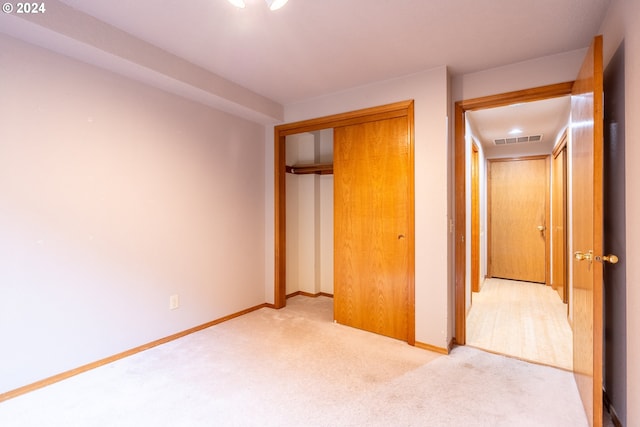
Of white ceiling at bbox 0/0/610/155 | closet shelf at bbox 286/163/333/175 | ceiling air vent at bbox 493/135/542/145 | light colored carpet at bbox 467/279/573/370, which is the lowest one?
light colored carpet at bbox 467/279/573/370

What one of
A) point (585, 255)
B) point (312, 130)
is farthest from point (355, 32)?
point (585, 255)

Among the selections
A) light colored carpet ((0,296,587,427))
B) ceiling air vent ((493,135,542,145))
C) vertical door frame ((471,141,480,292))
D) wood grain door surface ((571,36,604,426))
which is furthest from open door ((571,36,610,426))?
ceiling air vent ((493,135,542,145))

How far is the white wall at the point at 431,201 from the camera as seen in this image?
8.27 ft

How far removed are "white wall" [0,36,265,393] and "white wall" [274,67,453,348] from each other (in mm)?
1916

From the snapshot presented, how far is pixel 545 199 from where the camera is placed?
16.9 ft

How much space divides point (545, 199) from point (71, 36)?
626 cm

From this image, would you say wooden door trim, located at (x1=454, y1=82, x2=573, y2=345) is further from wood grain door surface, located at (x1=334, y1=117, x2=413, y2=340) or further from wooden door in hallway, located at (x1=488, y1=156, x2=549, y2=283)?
wooden door in hallway, located at (x1=488, y1=156, x2=549, y2=283)

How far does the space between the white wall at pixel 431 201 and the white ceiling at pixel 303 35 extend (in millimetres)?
194

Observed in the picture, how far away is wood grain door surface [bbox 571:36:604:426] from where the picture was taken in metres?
1.50

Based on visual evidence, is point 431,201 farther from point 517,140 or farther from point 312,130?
point 517,140

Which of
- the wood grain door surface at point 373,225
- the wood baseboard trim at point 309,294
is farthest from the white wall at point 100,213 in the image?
the wood grain door surface at point 373,225

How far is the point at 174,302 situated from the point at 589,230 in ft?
10.1

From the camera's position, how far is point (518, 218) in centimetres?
536

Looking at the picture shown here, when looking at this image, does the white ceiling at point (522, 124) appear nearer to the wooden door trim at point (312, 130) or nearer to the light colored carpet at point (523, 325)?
the wooden door trim at point (312, 130)
